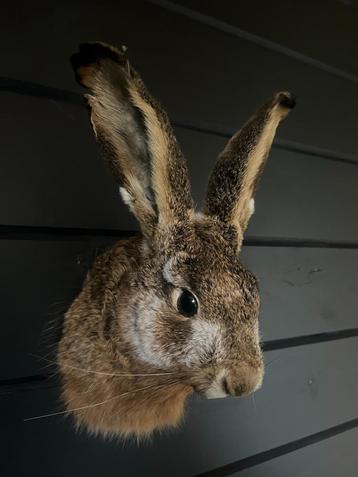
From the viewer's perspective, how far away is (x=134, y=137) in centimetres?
66

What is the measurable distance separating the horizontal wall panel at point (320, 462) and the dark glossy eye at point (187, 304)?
394 mm

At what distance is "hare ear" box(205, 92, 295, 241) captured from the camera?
73 centimetres

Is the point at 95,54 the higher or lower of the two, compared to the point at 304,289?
higher

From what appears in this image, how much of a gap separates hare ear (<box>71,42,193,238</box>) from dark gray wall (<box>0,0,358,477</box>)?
63 millimetres

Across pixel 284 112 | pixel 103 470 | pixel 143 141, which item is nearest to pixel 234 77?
pixel 284 112

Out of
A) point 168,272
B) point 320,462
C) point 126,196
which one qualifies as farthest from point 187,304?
point 320,462

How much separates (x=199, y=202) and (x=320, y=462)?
613 mm

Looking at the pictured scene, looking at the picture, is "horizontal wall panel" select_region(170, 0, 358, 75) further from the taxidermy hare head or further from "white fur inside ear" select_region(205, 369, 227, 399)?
"white fur inside ear" select_region(205, 369, 227, 399)

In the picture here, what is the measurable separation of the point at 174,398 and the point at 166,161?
0.33 meters

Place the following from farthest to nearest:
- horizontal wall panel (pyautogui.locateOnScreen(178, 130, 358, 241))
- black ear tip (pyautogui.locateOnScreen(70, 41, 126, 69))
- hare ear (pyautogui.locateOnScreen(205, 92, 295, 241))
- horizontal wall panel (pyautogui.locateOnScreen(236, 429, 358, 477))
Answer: horizontal wall panel (pyautogui.locateOnScreen(236, 429, 358, 477)), horizontal wall panel (pyautogui.locateOnScreen(178, 130, 358, 241)), hare ear (pyautogui.locateOnScreen(205, 92, 295, 241)), black ear tip (pyautogui.locateOnScreen(70, 41, 126, 69))

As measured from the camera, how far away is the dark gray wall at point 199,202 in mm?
655

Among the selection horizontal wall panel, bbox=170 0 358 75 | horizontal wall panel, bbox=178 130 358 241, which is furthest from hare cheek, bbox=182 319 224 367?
horizontal wall panel, bbox=170 0 358 75

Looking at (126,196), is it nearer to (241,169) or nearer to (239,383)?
Answer: (241,169)

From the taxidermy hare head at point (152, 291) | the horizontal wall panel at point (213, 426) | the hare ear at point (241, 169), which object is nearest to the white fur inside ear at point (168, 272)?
the taxidermy hare head at point (152, 291)
